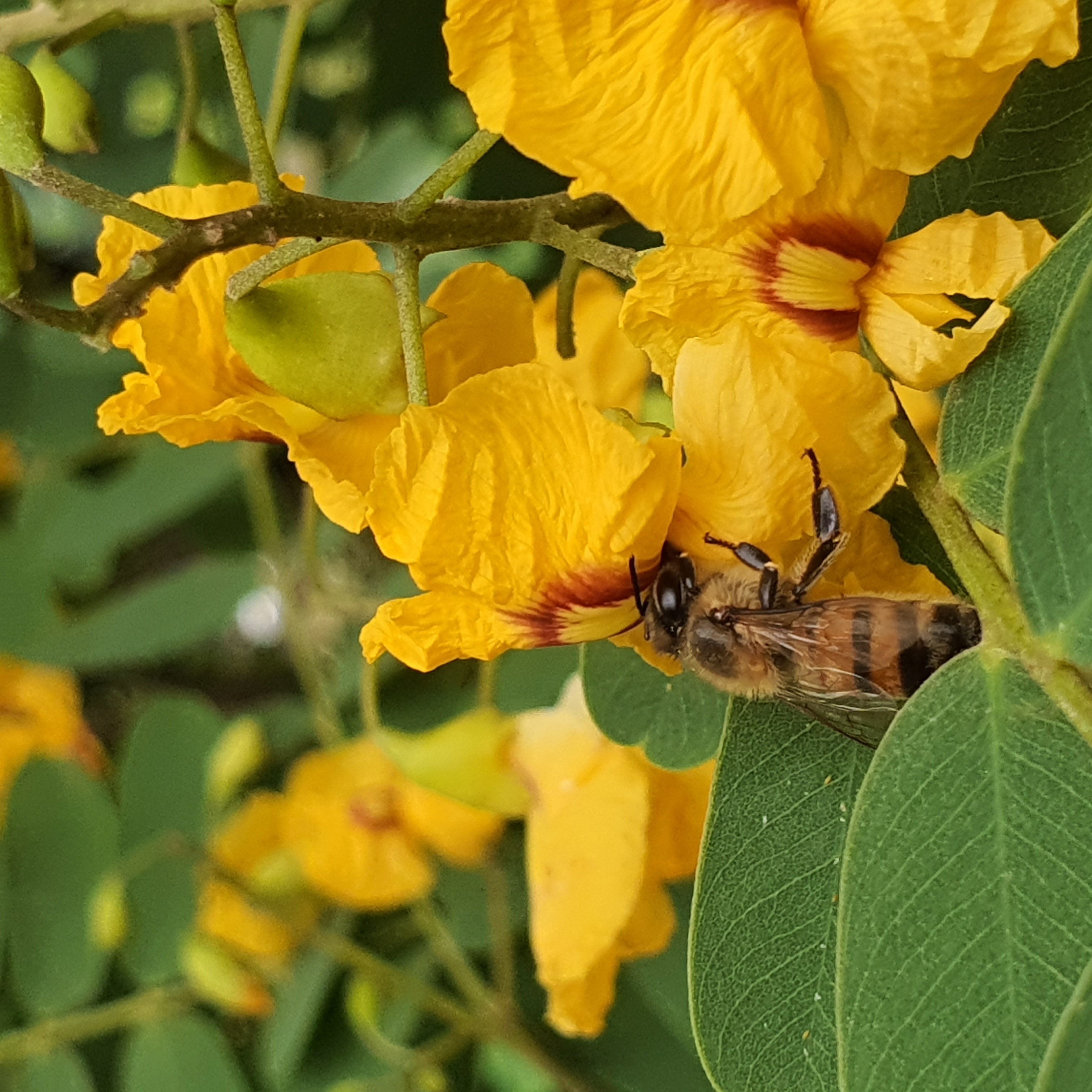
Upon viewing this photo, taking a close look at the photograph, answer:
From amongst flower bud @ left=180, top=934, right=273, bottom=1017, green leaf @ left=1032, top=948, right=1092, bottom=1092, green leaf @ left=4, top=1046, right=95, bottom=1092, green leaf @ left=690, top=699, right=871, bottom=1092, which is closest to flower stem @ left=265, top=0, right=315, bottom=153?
green leaf @ left=690, top=699, right=871, bottom=1092

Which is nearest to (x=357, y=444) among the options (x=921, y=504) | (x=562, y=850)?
(x=921, y=504)

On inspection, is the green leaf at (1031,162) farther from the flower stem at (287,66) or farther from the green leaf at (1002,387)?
the flower stem at (287,66)

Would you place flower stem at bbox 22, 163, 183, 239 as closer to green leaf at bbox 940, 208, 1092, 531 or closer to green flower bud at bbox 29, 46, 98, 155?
green flower bud at bbox 29, 46, 98, 155

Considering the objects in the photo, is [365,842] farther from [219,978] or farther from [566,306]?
[566,306]

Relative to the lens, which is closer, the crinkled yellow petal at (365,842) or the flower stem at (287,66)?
the flower stem at (287,66)

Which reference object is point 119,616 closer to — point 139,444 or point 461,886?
point 139,444

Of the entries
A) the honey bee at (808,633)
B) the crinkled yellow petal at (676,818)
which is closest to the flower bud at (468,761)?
the crinkled yellow petal at (676,818)
